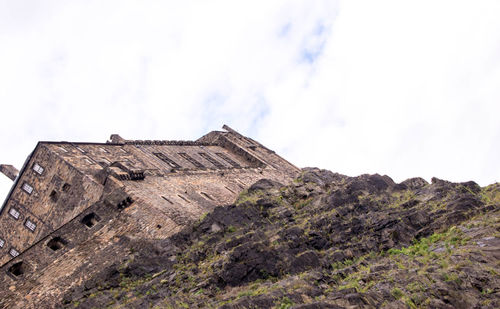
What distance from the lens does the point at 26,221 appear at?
41.6 meters

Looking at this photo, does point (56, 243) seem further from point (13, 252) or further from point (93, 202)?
point (13, 252)

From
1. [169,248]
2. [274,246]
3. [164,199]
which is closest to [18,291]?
[169,248]

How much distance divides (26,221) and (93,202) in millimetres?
6741

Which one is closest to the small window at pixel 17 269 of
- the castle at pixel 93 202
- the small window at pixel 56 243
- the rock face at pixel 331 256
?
the castle at pixel 93 202

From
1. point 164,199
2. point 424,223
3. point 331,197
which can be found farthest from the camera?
point 164,199

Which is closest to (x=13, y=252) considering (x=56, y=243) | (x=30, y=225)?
(x=30, y=225)

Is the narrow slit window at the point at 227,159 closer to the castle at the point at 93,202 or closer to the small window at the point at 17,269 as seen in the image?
the castle at the point at 93,202

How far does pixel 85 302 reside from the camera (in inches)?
1065

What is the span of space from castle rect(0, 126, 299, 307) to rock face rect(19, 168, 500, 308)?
1.73 metres

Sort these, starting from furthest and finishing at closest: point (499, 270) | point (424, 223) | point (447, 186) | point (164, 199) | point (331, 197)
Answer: point (164, 199)
point (331, 197)
point (447, 186)
point (424, 223)
point (499, 270)

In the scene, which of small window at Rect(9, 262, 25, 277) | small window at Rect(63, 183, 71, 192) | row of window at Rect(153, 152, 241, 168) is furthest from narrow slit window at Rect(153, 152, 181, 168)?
small window at Rect(9, 262, 25, 277)

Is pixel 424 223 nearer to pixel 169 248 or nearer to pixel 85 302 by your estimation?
pixel 169 248

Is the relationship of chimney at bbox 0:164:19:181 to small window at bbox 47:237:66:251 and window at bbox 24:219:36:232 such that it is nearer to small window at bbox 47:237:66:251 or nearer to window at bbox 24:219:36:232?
window at bbox 24:219:36:232

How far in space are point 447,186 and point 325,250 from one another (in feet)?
24.0
